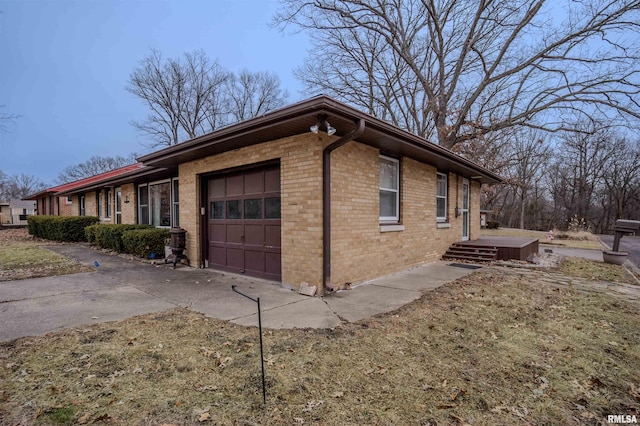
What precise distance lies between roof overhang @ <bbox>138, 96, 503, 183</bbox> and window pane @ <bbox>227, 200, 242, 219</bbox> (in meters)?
1.29

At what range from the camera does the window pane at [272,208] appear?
22.1 ft

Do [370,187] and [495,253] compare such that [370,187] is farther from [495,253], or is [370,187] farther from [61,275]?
[61,275]

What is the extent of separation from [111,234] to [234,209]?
23.0ft

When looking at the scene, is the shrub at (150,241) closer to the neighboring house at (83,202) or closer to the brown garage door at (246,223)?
the brown garage door at (246,223)

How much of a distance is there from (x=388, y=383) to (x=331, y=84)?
21522 mm

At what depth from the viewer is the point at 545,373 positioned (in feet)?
10.1

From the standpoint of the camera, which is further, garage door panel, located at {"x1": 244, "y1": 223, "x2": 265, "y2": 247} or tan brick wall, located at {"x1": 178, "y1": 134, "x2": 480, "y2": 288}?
garage door panel, located at {"x1": 244, "y1": 223, "x2": 265, "y2": 247}

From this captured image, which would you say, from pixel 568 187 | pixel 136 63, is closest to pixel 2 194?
pixel 136 63

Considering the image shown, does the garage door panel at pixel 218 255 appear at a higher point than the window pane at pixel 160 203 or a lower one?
lower

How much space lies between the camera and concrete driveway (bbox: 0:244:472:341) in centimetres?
442

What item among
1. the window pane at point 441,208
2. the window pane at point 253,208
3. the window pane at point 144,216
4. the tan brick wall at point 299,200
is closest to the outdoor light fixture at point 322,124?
the tan brick wall at point 299,200

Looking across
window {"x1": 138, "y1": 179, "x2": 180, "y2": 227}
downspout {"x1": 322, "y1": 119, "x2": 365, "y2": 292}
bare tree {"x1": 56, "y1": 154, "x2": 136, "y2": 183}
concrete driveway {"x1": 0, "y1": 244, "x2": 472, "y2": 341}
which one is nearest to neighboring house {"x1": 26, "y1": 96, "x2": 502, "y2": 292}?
downspout {"x1": 322, "y1": 119, "x2": 365, "y2": 292}

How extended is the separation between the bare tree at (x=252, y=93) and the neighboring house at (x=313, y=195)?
26.6 m

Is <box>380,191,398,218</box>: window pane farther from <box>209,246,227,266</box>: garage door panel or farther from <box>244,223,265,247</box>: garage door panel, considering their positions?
<box>209,246,227,266</box>: garage door panel
